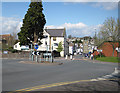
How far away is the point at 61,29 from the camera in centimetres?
7069

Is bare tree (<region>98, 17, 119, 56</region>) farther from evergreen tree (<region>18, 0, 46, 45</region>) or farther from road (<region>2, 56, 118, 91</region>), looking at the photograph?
road (<region>2, 56, 118, 91</region>)

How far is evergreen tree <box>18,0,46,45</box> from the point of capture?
40.9m

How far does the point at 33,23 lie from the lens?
4166 cm

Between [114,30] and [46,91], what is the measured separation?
43537 mm

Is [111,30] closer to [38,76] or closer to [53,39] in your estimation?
[53,39]

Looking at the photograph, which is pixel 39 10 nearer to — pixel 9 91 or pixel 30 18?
pixel 30 18

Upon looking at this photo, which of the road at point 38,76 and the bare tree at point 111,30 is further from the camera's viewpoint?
the bare tree at point 111,30

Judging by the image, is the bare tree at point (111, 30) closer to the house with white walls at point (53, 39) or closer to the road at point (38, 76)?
the house with white walls at point (53, 39)

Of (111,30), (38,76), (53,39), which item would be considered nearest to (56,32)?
(53,39)

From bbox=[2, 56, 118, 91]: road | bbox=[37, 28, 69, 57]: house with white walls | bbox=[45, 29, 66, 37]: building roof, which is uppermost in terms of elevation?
bbox=[45, 29, 66, 37]: building roof

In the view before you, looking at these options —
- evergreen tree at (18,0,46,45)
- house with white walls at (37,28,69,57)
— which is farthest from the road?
house with white walls at (37,28,69,57)

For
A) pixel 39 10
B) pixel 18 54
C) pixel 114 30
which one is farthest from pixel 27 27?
pixel 114 30

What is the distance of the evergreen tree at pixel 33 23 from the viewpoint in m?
40.9

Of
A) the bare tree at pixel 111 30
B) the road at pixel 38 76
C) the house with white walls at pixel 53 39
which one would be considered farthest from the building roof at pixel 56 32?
the road at pixel 38 76
